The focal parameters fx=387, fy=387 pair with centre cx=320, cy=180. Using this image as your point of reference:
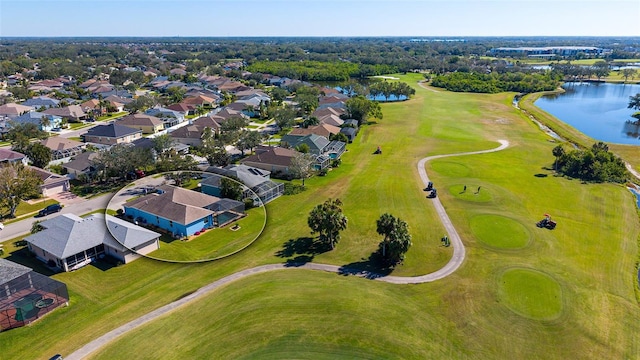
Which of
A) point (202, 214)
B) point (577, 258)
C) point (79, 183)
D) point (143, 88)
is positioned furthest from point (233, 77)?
point (577, 258)

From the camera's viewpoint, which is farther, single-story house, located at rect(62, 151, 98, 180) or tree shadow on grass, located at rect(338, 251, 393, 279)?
single-story house, located at rect(62, 151, 98, 180)

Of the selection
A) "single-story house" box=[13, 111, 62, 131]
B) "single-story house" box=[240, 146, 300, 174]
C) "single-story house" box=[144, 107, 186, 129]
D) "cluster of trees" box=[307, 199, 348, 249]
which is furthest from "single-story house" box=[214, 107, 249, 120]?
"cluster of trees" box=[307, 199, 348, 249]

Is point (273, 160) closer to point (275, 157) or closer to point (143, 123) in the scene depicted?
point (275, 157)

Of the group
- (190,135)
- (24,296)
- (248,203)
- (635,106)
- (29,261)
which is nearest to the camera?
(24,296)

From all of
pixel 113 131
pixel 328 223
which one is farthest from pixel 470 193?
pixel 113 131

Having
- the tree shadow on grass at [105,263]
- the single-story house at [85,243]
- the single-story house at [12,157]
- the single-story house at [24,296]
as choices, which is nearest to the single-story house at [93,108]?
the single-story house at [12,157]

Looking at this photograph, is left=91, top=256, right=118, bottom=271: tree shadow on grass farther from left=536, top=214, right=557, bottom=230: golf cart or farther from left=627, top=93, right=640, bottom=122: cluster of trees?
left=627, top=93, right=640, bottom=122: cluster of trees
